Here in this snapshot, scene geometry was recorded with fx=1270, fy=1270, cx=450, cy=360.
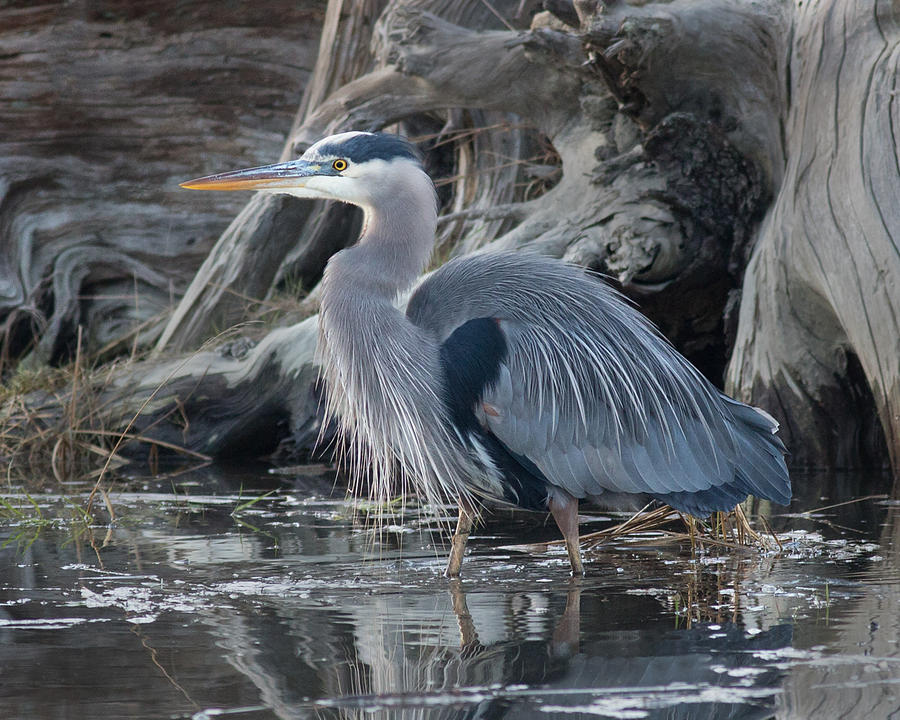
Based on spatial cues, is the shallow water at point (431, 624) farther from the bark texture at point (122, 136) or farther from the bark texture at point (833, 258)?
the bark texture at point (122, 136)

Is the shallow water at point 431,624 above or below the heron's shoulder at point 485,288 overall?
below

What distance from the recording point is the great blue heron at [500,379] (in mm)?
4375

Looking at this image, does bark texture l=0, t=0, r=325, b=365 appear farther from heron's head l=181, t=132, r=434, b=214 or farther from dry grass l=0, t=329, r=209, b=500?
heron's head l=181, t=132, r=434, b=214

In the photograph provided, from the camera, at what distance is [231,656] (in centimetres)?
311

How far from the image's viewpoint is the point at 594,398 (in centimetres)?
450

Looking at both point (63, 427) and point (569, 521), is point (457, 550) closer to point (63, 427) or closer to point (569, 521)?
point (569, 521)

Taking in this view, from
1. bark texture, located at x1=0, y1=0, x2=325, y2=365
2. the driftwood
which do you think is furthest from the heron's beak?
bark texture, located at x1=0, y1=0, x2=325, y2=365

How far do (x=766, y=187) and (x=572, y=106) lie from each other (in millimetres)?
1283

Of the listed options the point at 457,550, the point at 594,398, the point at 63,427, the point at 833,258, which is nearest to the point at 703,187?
the point at 833,258

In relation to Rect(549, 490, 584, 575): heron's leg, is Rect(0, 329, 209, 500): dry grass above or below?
below

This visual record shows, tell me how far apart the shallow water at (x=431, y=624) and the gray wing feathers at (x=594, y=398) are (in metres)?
0.32

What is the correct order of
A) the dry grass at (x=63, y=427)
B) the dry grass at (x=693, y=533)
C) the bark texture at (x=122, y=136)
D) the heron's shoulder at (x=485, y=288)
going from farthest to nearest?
1. the bark texture at (x=122, y=136)
2. the dry grass at (x=63, y=427)
3. the dry grass at (x=693, y=533)
4. the heron's shoulder at (x=485, y=288)

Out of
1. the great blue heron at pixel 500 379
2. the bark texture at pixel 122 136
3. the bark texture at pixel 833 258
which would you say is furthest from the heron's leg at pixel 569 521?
the bark texture at pixel 122 136

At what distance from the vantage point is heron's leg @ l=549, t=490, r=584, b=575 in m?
4.18
